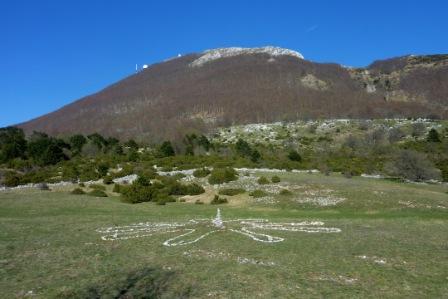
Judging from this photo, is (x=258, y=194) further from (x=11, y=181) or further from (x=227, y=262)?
(x=11, y=181)

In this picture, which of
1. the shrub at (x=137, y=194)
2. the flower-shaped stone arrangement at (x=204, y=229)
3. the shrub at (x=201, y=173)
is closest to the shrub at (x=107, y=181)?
the shrub at (x=137, y=194)

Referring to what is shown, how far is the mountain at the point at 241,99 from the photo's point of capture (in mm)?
134125

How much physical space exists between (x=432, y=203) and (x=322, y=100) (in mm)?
125056

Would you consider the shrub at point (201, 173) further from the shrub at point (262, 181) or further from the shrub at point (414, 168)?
the shrub at point (414, 168)

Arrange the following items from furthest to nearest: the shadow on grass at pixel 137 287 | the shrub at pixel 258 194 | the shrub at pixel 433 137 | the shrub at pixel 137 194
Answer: the shrub at pixel 433 137
the shrub at pixel 137 194
the shrub at pixel 258 194
the shadow on grass at pixel 137 287

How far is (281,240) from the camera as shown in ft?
56.7

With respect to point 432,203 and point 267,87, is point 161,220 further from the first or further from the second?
point 267,87

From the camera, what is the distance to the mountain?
13412cm

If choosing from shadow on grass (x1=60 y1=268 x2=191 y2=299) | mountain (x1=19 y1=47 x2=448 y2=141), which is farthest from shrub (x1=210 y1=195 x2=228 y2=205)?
mountain (x1=19 y1=47 x2=448 y2=141)

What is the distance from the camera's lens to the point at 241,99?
155m

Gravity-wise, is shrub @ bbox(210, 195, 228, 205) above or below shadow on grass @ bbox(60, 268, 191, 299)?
below

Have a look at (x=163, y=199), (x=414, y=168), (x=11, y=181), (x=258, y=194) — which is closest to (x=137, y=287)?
(x=163, y=199)

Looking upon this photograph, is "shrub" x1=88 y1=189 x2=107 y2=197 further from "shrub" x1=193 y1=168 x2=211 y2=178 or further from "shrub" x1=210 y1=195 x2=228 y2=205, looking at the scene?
"shrub" x1=193 y1=168 x2=211 y2=178

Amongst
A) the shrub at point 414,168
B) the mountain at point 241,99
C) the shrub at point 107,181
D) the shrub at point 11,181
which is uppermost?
the mountain at point 241,99
